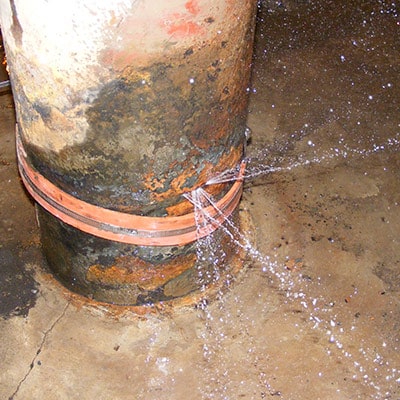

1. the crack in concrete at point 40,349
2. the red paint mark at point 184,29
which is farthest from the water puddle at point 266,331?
the red paint mark at point 184,29

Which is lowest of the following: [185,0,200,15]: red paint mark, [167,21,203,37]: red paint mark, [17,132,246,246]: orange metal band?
[17,132,246,246]: orange metal band

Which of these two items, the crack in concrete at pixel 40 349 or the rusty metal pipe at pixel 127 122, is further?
the crack in concrete at pixel 40 349

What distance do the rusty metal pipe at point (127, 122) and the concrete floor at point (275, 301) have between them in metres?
0.26

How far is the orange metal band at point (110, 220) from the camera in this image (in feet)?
8.82

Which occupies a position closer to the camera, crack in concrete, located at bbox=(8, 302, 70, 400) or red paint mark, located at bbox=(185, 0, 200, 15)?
red paint mark, located at bbox=(185, 0, 200, 15)

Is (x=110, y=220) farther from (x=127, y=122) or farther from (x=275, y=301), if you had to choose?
(x=275, y=301)

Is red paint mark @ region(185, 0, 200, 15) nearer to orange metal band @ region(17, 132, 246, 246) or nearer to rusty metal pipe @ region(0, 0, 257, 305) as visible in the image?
rusty metal pipe @ region(0, 0, 257, 305)

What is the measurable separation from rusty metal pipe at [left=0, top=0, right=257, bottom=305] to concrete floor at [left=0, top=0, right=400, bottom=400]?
26 cm

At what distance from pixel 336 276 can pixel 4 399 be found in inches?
66.0

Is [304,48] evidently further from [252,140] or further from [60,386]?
[60,386]

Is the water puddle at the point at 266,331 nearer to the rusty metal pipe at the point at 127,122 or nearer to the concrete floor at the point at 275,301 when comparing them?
the concrete floor at the point at 275,301

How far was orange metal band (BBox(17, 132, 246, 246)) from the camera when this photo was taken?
2.69 metres

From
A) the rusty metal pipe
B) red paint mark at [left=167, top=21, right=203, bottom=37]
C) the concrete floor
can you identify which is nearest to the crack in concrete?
the concrete floor

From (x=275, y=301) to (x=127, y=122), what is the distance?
1336 millimetres
